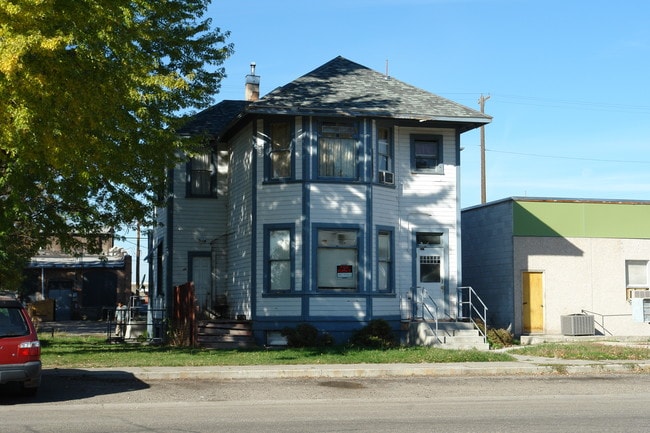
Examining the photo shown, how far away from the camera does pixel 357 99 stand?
25.9 meters

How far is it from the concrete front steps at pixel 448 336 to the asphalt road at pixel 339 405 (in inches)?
218

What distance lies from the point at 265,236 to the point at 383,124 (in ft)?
16.4

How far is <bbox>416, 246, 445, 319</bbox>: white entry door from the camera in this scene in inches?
1043

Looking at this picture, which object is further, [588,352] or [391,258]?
[391,258]

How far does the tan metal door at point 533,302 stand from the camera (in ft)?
92.1

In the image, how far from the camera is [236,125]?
27.1 m

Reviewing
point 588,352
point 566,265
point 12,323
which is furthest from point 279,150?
point 12,323

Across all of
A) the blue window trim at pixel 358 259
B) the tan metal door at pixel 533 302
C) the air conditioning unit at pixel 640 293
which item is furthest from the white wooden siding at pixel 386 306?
the air conditioning unit at pixel 640 293

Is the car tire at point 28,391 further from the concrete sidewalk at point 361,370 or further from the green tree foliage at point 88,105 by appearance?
the green tree foliage at point 88,105

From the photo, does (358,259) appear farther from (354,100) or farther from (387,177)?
(354,100)

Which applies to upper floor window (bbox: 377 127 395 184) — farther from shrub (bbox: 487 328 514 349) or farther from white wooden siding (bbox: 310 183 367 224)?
shrub (bbox: 487 328 514 349)

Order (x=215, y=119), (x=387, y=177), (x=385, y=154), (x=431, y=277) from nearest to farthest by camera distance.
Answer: (x=387, y=177) < (x=385, y=154) < (x=431, y=277) < (x=215, y=119)

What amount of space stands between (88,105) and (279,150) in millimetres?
9372

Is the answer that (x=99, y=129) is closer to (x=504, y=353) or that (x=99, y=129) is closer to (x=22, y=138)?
(x=22, y=138)
